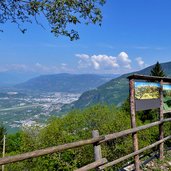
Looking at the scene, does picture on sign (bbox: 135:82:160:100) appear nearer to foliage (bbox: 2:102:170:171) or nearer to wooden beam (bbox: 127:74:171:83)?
wooden beam (bbox: 127:74:171:83)

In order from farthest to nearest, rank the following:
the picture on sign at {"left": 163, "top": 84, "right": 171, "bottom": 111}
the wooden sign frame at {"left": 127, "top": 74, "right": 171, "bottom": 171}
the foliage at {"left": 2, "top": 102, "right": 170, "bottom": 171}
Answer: the foliage at {"left": 2, "top": 102, "right": 170, "bottom": 171}, the picture on sign at {"left": 163, "top": 84, "right": 171, "bottom": 111}, the wooden sign frame at {"left": 127, "top": 74, "right": 171, "bottom": 171}

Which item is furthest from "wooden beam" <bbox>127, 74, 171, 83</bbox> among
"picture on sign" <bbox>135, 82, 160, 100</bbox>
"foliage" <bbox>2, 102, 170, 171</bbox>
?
"foliage" <bbox>2, 102, 170, 171</bbox>

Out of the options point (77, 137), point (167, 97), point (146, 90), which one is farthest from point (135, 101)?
point (77, 137)

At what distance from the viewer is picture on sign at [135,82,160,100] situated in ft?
25.9

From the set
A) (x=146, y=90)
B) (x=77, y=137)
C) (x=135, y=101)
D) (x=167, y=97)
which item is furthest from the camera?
(x=77, y=137)

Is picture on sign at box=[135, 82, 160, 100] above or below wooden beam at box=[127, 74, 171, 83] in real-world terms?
below

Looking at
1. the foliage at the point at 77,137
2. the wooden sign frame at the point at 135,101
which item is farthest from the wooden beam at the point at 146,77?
the foliage at the point at 77,137

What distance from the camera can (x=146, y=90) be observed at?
8289 millimetres

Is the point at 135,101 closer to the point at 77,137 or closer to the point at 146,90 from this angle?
the point at 146,90

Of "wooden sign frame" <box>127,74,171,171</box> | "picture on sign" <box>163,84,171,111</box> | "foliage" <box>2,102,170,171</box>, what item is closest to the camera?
"wooden sign frame" <box>127,74,171,171</box>

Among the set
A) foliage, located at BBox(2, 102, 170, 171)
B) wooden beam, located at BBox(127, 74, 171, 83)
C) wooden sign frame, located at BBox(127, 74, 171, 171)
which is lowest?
foliage, located at BBox(2, 102, 170, 171)

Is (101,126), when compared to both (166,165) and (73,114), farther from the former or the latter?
(166,165)

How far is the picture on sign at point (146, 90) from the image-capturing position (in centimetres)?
789

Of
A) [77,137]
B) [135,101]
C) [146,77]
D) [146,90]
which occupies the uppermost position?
[146,77]
